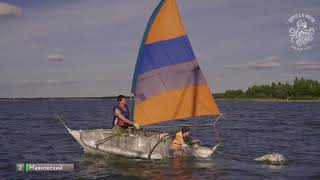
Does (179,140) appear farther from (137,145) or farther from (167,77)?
(167,77)

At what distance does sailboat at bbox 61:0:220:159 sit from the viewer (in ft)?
78.0

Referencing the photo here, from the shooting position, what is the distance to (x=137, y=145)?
24.2 metres

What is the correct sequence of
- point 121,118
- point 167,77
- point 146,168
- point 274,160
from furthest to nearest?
point 274,160 < point 121,118 < point 167,77 < point 146,168

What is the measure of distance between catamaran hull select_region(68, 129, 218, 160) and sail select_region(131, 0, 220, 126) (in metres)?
0.91

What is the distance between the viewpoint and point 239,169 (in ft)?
76.7

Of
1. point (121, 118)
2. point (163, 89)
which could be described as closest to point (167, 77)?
point (163, 89)

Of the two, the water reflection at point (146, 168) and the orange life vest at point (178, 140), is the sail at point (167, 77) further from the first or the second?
the water reflection at point (146, 168)

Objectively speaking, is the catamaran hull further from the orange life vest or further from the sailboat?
the orange life vest

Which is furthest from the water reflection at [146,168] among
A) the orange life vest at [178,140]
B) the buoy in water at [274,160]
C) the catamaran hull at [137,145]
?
the buoy in water at [274,160]

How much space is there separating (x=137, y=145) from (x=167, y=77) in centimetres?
372

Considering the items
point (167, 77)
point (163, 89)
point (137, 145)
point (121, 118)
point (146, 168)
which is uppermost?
point (167, 77)

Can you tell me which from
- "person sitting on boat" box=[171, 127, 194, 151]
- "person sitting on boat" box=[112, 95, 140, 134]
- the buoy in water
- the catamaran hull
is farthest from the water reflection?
the buoy in water

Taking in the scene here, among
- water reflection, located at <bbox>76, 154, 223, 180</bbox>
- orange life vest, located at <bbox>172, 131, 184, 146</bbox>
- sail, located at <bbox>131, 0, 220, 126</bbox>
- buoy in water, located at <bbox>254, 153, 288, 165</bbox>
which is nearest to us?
water reflection, located at <bbox>76, 154, 223, 180</bbox>

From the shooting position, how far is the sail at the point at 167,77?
23781mm
